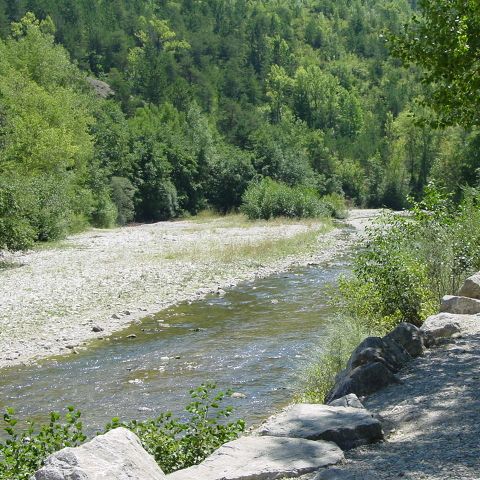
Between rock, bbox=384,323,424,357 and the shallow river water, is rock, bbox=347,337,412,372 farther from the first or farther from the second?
the shallow river water

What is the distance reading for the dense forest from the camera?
149 ft

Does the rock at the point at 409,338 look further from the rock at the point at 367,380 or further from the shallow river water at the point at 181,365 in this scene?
the shallow river water at the point at 181,365

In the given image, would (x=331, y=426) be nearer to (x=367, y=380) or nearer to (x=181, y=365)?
(x=367, y=380)

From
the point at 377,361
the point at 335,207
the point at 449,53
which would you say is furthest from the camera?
the point at 335,207

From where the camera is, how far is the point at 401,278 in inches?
496

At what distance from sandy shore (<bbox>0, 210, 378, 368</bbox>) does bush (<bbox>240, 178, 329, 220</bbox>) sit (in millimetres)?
10740

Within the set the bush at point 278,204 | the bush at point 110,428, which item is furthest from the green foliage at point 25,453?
the bush at point 278,204

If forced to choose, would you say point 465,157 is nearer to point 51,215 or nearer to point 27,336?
point 51,215

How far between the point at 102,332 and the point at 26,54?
156 feet

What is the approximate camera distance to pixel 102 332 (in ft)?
61.5

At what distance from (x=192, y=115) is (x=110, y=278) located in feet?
217

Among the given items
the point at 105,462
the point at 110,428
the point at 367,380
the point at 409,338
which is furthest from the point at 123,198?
the point at 105,462

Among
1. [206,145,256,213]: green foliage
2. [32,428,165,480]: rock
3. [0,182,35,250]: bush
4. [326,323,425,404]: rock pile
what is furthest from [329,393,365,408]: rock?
[206,145,256,213]: green foliage

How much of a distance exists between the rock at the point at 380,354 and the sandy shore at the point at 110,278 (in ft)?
30.8
